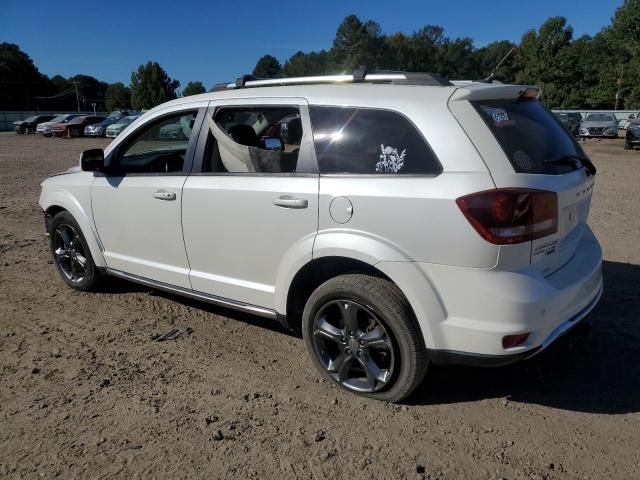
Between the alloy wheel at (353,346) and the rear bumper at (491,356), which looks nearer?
the rear bumper at (491,356)

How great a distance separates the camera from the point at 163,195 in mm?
4004

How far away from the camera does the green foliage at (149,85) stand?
7250 cm

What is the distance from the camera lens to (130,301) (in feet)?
16.4

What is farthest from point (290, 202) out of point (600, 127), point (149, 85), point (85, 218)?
point (149, 85)

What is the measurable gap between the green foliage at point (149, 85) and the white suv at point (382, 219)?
73.0 m

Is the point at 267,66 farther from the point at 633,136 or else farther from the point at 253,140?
the point at 253,140

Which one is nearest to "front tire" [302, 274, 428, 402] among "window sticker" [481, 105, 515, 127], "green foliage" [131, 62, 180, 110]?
"window sticker" [481, 105, 515, 127]


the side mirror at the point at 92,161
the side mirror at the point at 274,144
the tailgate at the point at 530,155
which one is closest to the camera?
the tailgate at the point at 530,155

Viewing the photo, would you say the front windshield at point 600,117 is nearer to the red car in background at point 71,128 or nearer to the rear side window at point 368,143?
the rear side window at point 368,143

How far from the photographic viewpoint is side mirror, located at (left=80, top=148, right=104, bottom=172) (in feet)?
14.8

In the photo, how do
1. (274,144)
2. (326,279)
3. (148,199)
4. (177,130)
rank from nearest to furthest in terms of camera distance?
(326,279) → (274,144) → (148,199) → (177,130)

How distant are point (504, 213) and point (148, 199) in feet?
8.82

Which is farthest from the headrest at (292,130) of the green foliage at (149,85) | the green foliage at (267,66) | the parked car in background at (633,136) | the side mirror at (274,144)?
the green foliage at (267,66)

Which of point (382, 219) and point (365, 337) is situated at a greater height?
point (382, 219)
